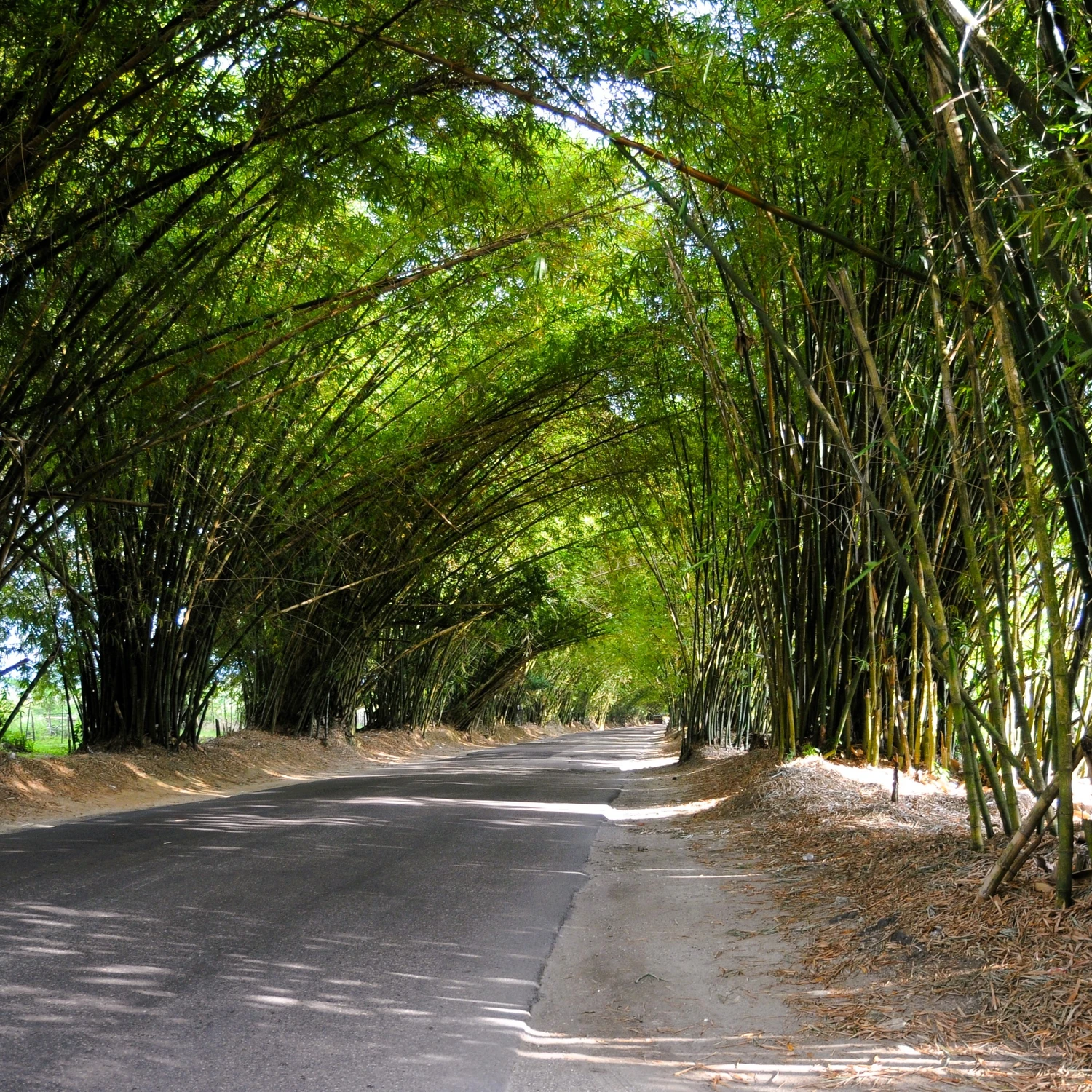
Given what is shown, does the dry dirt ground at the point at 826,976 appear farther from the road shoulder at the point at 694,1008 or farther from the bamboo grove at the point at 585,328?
the bamboo grove at the point at 585,328

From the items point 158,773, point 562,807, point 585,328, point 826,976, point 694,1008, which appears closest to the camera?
point 694,1008

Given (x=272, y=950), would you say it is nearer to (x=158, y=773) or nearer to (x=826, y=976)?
(x=826, y=976)

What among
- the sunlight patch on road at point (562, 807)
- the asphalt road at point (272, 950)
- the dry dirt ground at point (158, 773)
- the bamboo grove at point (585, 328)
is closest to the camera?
the asphalt road at point (272, 950)

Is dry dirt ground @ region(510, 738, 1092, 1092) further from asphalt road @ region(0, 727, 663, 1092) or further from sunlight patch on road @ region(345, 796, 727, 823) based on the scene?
sunlight patch on road @ region(345, 796, 727, 823)

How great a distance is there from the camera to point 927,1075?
177 cm

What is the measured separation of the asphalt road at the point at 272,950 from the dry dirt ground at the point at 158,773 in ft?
2.78

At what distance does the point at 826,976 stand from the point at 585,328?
18.1ft

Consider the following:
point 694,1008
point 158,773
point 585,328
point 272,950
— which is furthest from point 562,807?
point 694,1008

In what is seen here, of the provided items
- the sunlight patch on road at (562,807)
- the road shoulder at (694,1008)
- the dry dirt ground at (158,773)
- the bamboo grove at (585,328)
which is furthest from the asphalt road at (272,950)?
the bamboo grove at (585,328)

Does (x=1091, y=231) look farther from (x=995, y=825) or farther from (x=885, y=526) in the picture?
(x=995, y=825)

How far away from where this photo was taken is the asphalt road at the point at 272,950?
1.78 m

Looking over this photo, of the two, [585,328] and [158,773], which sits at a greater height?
[585,328]

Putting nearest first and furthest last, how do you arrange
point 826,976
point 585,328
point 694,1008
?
point 694,1008 < point 826,976 < point 585,328

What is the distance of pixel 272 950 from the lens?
2.47 meters
